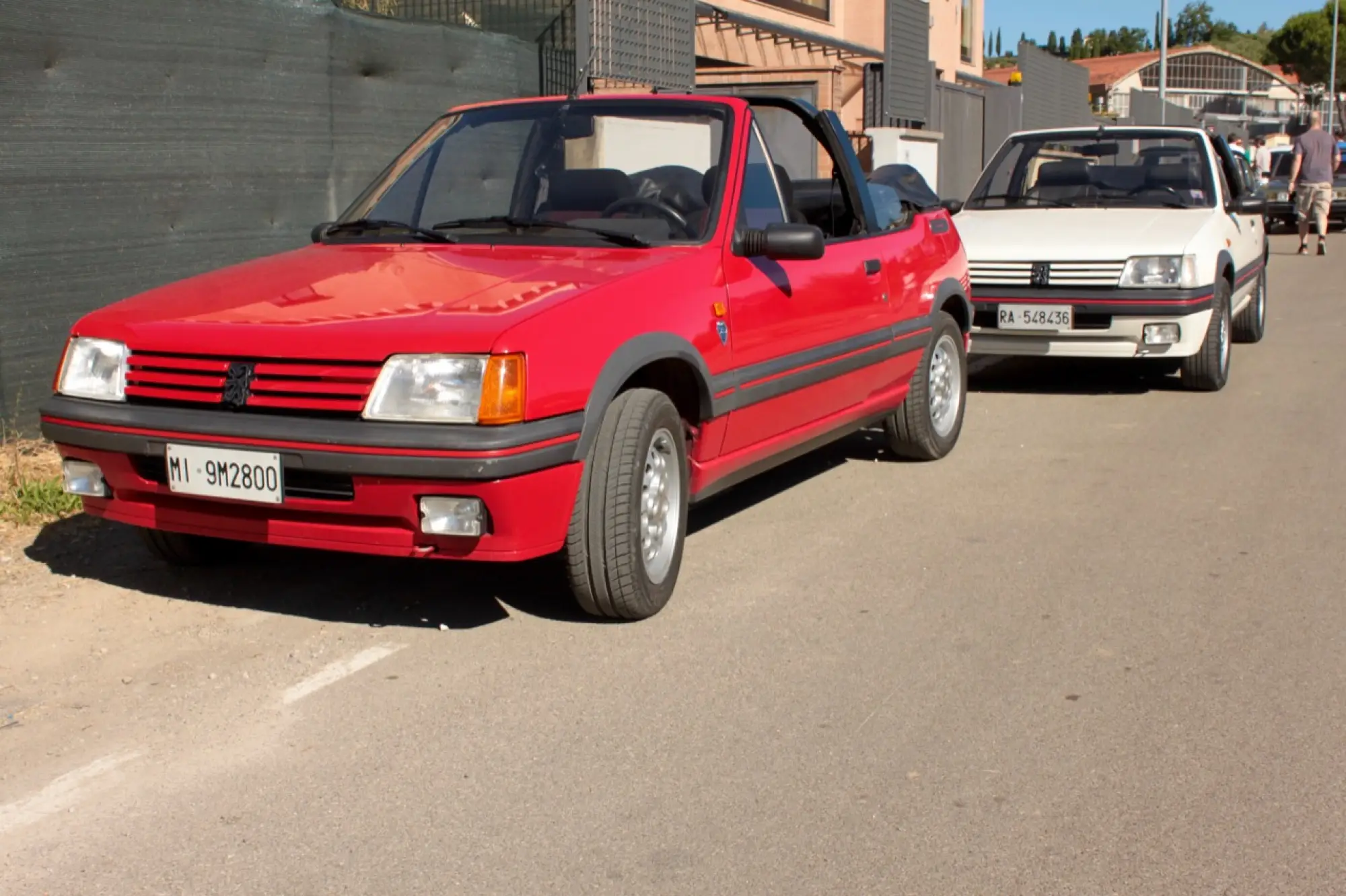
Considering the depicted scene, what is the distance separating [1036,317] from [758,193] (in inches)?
155

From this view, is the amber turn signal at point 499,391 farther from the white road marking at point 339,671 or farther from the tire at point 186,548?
the tire at point 186,548

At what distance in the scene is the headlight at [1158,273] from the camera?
29.4 ft

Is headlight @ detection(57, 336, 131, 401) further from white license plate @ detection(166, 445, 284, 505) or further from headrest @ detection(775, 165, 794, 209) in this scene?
headrest @ detection(775, 165, 794, 209)

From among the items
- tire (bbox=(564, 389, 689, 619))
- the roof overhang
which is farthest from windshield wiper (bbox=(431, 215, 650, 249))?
the roof overhang

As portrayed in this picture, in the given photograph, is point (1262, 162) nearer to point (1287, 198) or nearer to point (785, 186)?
point (1287, 198)

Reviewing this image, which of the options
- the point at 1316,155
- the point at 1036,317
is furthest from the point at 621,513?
the point at 1316,155

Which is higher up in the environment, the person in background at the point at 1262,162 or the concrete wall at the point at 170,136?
the person in background at the point at 1262,162

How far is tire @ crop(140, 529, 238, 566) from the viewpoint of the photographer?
5285mm

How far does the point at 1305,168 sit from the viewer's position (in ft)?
67.2

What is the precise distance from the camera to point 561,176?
18.6ft

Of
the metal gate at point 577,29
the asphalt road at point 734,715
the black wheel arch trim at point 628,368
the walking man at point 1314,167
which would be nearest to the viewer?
the asphalt road at point 734,715

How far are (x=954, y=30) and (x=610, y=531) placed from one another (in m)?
29.0

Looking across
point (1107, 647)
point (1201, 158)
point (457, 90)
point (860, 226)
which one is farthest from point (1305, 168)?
point (1107, 647)

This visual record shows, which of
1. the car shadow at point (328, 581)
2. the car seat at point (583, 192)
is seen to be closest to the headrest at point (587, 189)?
the car seat at point (583, 192)
